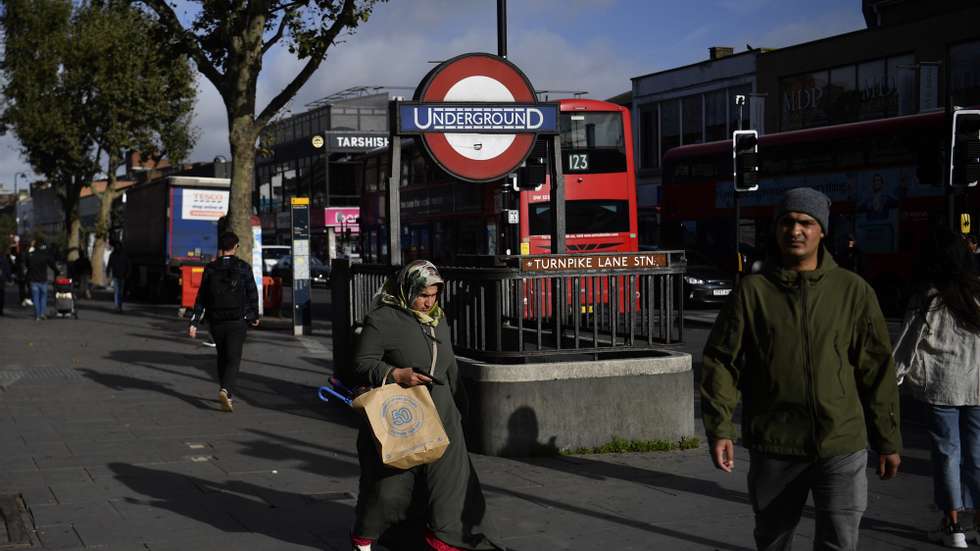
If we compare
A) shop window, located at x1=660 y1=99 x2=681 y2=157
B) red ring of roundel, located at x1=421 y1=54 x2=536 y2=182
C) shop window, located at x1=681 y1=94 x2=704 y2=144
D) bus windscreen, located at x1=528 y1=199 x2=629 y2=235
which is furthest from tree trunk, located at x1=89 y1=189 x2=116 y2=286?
red ring of roundel, located at x1=421 y1=54 x2=536 y2=182

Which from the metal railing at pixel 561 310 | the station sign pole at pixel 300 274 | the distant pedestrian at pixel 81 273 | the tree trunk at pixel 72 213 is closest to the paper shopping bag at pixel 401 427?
the metal railing at pixel 561 310

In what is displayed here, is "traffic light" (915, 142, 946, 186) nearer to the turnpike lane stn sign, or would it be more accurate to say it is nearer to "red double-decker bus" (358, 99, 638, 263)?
"red double-decker bus" (358, 99, 638, 263)

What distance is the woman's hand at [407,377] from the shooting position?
16.9ft

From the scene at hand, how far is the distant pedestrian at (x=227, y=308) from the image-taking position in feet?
36.3

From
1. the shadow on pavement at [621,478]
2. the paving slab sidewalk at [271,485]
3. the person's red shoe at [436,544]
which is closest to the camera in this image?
the person's red shoe at [436,544]

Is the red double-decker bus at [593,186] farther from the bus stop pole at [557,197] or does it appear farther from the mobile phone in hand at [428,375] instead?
the mobile phone in hand at [428,375]

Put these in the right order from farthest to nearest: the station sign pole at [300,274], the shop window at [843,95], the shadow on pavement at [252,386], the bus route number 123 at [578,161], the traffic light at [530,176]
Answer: the shop window at [843,95]
the bus route number 123 at [578,161]
the station sign pole at [300,274]
the shadow on pavement at [252,386]
the traffic light at [530,176]

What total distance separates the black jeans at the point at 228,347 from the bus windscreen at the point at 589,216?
433 inches

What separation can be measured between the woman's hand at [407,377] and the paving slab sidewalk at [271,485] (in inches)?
49.7

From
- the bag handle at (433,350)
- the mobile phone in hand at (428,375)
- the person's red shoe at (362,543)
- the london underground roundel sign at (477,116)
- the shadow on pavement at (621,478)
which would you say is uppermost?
the london underground roundel sign at (477,116)

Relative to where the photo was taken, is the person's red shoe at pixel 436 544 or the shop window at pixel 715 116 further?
the shop window at pixel 715 116

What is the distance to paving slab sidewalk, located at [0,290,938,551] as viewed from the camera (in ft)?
20.3

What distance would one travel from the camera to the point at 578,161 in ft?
69.3

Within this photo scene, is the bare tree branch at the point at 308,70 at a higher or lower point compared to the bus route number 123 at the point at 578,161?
higher
